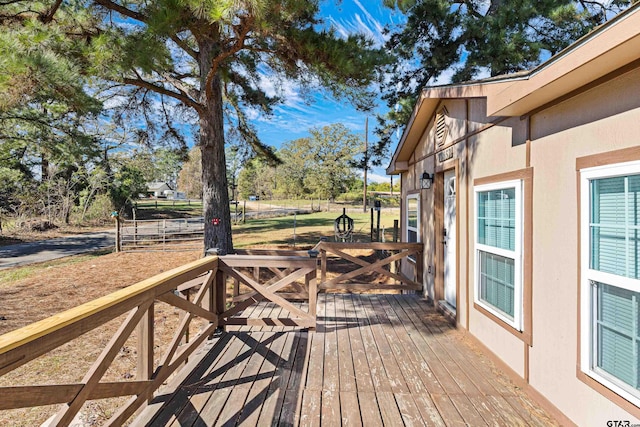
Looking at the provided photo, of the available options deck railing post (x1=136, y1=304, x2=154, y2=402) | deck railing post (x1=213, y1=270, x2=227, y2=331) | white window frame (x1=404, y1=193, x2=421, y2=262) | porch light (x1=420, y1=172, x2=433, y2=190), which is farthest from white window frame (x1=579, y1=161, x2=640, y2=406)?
white window frame (x1=404, y1=193, x2=421, y2=262)

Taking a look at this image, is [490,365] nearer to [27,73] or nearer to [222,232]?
[222,232]

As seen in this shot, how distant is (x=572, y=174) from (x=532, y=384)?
1667 millimetres

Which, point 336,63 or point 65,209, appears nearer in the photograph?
point 336,63

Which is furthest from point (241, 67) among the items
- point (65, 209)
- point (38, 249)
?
point (65, 209)

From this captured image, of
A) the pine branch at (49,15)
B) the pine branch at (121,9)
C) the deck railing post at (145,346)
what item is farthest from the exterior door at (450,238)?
the pine branch at (49,15)

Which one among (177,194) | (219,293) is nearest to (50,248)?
(219,293)

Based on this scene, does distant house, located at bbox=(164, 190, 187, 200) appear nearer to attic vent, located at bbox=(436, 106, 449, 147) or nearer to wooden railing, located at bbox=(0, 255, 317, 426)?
wooden railing, located at bbox=(0, 255, 317, 426)

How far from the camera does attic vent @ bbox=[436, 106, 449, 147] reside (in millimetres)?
4402

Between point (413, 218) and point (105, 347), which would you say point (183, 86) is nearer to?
point (413, 218)


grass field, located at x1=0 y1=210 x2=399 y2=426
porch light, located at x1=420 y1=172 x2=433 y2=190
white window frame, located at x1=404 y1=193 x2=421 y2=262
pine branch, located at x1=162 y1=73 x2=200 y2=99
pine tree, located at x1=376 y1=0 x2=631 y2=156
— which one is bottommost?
grass field, located at x1=0 y1=210 x2=399 y2=426

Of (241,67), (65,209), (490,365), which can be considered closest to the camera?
(490,365)

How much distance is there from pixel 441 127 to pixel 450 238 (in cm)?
161

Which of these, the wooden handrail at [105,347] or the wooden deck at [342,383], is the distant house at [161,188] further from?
the wooden handrail at [105,347]

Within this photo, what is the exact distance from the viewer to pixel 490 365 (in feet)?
9.75
